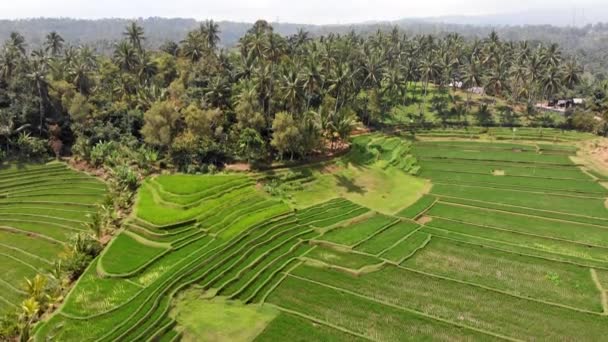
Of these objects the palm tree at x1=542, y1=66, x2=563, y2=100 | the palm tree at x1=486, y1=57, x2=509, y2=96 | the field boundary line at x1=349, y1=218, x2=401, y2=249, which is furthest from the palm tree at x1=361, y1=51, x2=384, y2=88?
the field boundary line at x1=349, y1=218, x2=401, y2=249

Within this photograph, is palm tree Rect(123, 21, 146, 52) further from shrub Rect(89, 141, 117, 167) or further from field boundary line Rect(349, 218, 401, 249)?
field boundary line Rect(349, 218, 401, 249)

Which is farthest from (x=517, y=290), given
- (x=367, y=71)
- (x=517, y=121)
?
(x=517, y=121)

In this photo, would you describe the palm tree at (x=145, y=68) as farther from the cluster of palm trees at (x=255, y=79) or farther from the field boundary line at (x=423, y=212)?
the field boundary line at (x=423, y=212)

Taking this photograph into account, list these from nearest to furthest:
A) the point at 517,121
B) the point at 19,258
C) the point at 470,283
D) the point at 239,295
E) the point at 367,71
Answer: the point at 239,295 < the point at 470,283 < the point at 19,258 < the point at 367,71 < the point at 517,121

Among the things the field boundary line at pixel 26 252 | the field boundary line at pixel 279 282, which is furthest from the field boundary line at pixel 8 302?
the field boundary line at pixel 279 282

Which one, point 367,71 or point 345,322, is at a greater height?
point 367,71

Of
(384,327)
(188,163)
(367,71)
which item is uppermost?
(367,71)

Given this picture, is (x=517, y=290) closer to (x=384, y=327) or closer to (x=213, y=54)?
(x=384, y=327)
